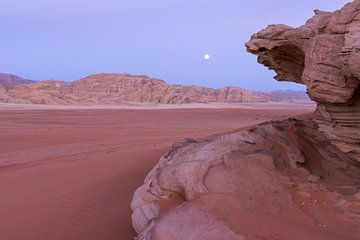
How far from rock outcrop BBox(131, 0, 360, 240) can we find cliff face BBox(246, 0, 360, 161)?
13mm

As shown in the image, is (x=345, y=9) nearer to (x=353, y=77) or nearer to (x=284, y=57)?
(x=353, y=77)

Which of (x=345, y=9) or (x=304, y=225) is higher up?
(x=345, y=9)

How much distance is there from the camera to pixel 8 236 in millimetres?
5598

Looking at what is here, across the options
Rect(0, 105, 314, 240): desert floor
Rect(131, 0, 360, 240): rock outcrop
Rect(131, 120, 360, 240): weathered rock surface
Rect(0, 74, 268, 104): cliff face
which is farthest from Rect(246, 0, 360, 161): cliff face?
Rect(0, 74, 268, 104): cliff face

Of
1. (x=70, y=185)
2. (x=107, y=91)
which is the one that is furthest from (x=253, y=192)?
(x=107, y=91)

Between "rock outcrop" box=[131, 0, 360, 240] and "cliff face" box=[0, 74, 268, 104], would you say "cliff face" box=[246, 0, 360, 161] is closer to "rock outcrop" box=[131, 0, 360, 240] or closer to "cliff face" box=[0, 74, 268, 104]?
"rock outcrop" box=[131, 0, 360, 240]

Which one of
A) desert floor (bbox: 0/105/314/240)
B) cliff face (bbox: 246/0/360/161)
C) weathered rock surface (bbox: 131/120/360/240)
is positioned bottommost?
desert floor (bbox: 0/105/314/240)

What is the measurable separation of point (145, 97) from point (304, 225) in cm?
4518

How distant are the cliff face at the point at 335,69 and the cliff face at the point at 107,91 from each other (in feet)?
131

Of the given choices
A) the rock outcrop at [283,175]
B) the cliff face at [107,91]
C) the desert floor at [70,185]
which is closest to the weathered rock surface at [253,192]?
the rock outcrop at [283,175]

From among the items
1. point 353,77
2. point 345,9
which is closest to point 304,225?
point 353,77

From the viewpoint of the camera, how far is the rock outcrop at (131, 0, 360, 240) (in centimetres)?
446

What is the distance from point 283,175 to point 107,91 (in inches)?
1856

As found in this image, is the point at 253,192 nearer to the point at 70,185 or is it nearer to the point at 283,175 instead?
the point at 283,175
